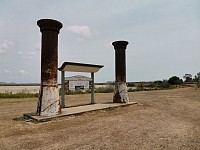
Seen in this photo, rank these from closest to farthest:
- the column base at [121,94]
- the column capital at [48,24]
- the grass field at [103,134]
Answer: the grass field at [103,134], the column capital at [48,24], the column base at [121,94]

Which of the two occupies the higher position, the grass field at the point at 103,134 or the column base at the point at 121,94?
the column base at the point at 121,94

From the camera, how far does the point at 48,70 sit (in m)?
7.79

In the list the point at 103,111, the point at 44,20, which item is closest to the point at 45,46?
the point at 44,20

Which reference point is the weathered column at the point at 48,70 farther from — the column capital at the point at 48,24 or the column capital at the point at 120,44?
the column capital at the point at 120,44

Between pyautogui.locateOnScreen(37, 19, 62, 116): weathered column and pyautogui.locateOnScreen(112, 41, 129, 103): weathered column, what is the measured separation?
182 inches

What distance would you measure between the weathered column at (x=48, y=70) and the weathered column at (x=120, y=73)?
4615mm

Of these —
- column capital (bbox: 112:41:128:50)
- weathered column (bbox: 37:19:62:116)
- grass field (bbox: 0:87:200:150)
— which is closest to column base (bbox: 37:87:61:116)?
weathered column (bbox: 37:19:62:116)

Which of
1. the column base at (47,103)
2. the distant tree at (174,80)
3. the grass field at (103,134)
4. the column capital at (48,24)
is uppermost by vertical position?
the column capital at (48,24)

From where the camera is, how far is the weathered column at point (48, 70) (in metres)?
7.65

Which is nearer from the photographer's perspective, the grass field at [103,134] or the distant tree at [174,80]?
the grass field at [103,134]

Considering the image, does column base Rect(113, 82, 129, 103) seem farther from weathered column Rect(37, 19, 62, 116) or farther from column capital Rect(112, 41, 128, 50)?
weathered column Rect(37, 19, 62, 116)

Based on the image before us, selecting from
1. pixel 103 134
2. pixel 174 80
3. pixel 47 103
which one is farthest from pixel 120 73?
pixel 174 80

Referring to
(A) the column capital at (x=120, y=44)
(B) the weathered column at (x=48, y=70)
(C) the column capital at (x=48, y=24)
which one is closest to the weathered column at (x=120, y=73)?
(A) the column capital at (x=120, y=44)

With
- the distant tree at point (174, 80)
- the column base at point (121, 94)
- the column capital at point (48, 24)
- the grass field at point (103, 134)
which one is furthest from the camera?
the distant tree at point (174, 80)
